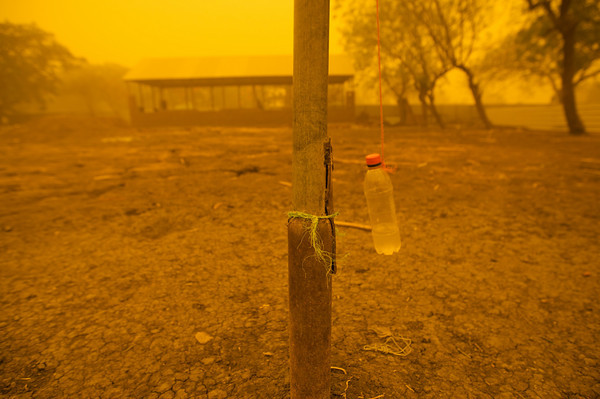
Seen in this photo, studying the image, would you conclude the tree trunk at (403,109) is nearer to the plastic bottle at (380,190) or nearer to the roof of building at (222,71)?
the roof of building at (222,71)

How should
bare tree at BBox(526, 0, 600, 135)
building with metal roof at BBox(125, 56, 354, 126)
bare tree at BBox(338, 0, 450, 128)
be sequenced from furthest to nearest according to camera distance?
building with metal roof at BBox(125, 56, 354, 126), bare tree at BBox(338, 0, 450, 128), bare tree at BBox(526, 0, 600, 135)

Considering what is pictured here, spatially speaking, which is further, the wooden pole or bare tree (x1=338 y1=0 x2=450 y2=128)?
bare tree (x1=338 y1=0 x2=450 y2=128)

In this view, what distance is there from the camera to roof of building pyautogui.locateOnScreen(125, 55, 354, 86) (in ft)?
93.8

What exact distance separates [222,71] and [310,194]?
1218 inches

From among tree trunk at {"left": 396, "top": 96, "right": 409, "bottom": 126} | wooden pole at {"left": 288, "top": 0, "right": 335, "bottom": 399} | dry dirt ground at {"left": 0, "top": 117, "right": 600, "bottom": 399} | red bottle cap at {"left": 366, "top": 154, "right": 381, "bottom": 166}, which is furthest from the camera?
tree trunk at {"left": 396, "top": 96, "right": 409, "bottom": 126}

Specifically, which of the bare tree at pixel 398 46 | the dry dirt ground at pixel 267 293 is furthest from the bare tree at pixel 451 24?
the dry dirt ground at pixel 267 293

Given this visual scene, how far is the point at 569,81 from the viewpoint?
16.5 meters

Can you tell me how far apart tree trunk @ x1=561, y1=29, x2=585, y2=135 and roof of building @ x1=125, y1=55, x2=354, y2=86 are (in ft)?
49.6

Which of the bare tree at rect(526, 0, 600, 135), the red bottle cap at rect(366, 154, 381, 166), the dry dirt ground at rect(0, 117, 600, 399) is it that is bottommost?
the dry dirt ground at rect(0, 117, 600, 399)

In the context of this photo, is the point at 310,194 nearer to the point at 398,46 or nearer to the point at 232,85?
the point at 398,46

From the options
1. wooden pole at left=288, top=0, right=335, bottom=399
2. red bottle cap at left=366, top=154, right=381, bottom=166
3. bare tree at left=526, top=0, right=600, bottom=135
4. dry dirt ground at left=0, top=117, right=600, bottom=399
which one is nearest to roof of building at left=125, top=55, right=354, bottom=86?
bare tree at left=526, top=0, right=600, bottom=135

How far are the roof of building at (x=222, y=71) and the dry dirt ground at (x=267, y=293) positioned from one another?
23.6 m

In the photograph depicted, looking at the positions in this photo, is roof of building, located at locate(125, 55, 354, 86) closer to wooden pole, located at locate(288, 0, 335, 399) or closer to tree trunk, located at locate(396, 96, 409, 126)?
tree trunk, located at locate(396, 96, 409, 126)

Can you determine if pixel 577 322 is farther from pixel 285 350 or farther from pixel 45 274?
pixel 45 274
